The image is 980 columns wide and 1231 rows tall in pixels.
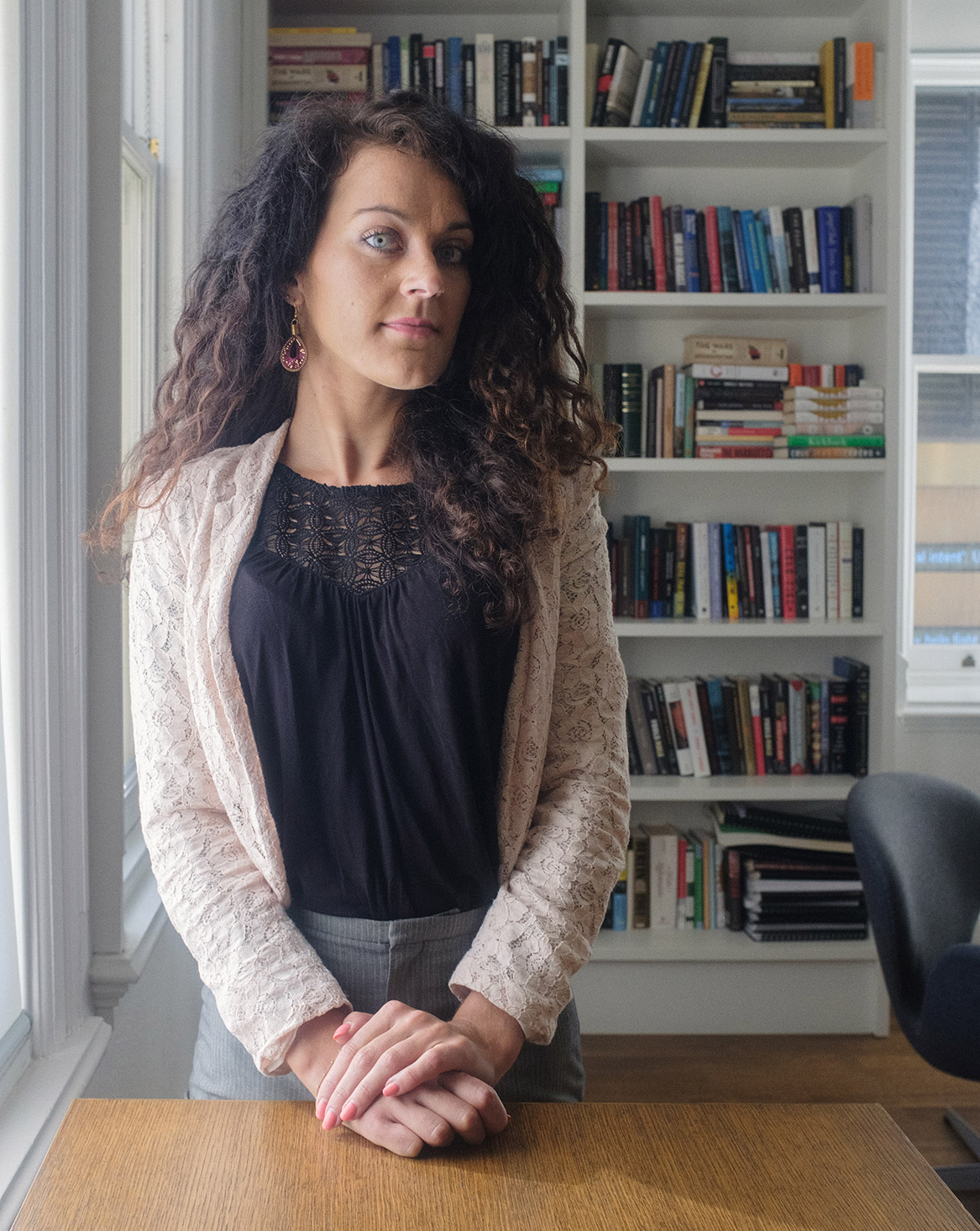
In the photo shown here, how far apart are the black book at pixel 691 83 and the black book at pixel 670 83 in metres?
0.03

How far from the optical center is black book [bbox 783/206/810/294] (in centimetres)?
304

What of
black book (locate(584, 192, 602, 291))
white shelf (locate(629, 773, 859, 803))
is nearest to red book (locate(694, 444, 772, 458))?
black book (locate(584, 192, 602, 291))

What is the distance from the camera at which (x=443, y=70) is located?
2.93m

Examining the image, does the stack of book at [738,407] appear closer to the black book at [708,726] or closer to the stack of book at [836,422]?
the stack of book at [836,422]

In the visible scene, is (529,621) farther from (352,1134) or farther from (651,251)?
(651,251)

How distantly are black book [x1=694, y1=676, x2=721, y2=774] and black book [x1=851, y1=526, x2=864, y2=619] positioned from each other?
0.47 metres

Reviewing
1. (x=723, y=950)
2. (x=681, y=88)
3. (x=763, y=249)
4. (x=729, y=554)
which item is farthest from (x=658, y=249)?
(x=723, y=950)

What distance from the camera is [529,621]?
114 centimetres

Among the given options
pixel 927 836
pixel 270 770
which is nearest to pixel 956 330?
pixel 927 836

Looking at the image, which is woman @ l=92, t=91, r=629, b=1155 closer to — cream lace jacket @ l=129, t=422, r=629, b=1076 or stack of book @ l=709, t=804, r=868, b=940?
cream lace jacket @ l=129, t=422, r=629, b=1076

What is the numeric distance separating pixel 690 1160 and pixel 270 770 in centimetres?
55

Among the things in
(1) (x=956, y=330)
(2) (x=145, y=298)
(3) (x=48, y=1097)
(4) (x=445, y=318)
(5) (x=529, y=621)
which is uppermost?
(1) (x=956, y=330)

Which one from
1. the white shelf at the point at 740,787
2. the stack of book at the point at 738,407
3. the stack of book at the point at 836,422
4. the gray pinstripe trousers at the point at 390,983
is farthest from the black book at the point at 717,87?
the gray pinstripe trousers at the point at 390,983

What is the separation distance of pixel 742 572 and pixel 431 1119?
96.6 inches
